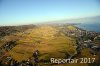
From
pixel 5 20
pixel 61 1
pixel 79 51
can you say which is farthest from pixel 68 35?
pixel 5 20

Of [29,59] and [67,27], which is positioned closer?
[29,59]

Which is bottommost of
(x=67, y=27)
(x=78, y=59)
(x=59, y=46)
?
(x=78, y=59)

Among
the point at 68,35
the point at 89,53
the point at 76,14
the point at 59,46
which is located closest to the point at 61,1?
the point at 76,14

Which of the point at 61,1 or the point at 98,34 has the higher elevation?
the point at 61,1

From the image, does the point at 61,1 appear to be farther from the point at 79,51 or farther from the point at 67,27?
the point at 79,51

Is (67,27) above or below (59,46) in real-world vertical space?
above

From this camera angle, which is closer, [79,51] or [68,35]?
[79,51]

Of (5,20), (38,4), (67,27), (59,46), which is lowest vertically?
(59,46)

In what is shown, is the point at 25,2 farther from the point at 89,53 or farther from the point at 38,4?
the point at 89,53
